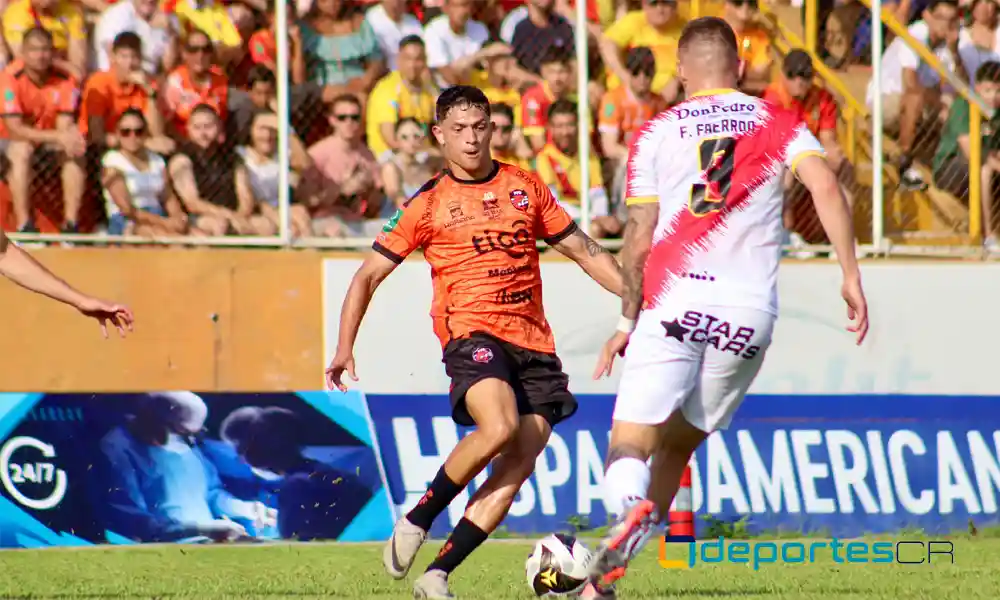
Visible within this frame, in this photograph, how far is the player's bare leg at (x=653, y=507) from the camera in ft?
18.9

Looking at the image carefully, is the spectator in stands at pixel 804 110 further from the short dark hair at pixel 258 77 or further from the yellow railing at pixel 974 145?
the short dark hair at pixel 258 77

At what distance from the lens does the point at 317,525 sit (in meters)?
11.3

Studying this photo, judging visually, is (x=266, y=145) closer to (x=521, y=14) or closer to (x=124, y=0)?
(x=124, y=0)

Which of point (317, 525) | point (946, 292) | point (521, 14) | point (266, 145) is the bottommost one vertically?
point (317, 525)

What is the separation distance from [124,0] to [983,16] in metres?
6.89

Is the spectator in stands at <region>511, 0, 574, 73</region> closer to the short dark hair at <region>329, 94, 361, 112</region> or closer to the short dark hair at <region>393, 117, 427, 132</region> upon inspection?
the short dark hair at <region>393, 117, 427, 132</region>

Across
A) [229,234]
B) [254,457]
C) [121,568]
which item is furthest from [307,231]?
[121,568]

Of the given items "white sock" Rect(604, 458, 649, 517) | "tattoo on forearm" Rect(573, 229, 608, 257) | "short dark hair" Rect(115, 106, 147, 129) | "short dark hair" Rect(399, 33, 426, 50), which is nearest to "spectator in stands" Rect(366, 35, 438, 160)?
"short dark hair" Rect(399, 33, 426, 50)

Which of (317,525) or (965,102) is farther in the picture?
(965,102)

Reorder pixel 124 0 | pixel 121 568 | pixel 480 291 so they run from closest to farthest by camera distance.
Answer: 1. pixel 480 291
2. pixel 121 568
3. pixel 124 0

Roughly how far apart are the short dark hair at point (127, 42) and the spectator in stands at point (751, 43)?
4.57 metres

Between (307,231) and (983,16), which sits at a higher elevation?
(983,16)

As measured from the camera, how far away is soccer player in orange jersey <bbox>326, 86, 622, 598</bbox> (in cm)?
755

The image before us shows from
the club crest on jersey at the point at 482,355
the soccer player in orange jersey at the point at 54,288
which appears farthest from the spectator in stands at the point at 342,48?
the soccer player in orange jersey at the point at 54,288
